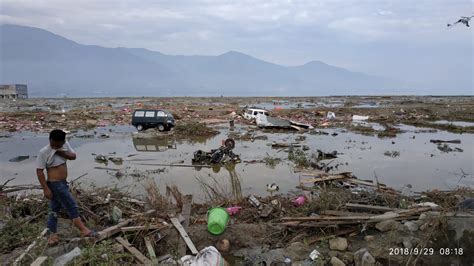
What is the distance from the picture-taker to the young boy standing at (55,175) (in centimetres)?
525

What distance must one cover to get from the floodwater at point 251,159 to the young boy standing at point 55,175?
145 inches

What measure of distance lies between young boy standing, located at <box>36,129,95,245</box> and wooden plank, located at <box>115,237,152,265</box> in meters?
0.49

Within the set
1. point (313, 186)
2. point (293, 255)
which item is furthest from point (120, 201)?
point (313, 186)

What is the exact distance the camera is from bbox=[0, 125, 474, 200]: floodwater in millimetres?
10945

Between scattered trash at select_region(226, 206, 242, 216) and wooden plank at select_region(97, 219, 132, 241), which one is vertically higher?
wooden plank at select_region(97, 219, 132, 241)

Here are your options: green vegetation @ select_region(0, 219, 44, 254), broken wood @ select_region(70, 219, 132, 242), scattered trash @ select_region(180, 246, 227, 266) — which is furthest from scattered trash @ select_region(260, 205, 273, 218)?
green vegetation @ select_region(0, 219, 44, 254)

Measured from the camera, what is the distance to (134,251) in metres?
5.38

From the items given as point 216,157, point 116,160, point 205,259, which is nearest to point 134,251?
point 205,259

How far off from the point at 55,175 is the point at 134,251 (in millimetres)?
1746

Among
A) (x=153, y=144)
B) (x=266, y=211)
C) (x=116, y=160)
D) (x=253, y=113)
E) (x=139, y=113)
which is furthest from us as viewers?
(x=253, y=113)

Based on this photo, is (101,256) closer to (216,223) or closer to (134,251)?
(134,251)

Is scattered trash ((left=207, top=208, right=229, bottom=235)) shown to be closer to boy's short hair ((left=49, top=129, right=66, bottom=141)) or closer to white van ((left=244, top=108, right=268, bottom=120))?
boy's short hair ((left=49, top=129, right=66, bottom=141))

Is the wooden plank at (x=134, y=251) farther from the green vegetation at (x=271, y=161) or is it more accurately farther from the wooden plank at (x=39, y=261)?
the green vegetation at (x=271, y=161)

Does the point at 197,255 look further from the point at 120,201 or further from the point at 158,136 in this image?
the point at 158,136
